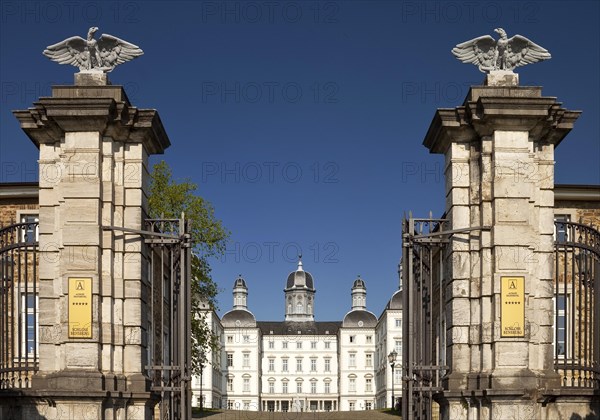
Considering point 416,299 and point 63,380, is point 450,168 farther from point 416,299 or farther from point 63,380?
point 63,380

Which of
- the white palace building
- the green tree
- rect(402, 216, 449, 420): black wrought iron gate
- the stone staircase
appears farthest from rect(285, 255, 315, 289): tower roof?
rect(402, 216, 449, 420): black wrought iron gate

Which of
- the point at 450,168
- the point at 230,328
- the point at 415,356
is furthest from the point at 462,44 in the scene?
the point at 230,328

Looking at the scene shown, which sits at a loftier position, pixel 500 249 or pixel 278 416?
pixel 500 249

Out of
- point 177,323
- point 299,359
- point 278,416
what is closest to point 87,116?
point 177,323

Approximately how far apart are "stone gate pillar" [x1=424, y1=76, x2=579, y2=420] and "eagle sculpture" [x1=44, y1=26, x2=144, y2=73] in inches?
184

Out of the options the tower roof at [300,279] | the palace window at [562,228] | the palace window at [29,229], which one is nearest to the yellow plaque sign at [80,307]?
the palace window at [29,229]

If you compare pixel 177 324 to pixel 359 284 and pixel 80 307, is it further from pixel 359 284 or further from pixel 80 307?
pixel 359 284

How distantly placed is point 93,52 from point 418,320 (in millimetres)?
6239

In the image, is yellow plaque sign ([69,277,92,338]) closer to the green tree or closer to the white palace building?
the green tree

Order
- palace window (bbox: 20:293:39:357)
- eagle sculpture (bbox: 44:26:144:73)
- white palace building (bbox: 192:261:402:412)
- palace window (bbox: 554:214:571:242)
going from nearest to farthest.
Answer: palace window (bbox: 20:293:39:357), eagle sculpture (bbox: 44:26:144:73), palace window (bbox: 554:214:571:242), white palace building (bbox: 192:261:402:412)

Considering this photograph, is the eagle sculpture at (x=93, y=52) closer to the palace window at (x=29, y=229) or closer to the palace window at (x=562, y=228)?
the palace window at (x=29, y=229)

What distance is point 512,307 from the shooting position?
1259 cm

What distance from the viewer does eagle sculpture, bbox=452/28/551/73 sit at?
13.1 metres

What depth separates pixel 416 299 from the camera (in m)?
13.5
